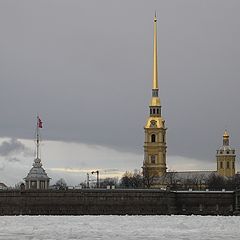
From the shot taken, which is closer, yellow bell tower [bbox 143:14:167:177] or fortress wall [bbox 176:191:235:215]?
fortress wall [bbox 176:191:235:215]

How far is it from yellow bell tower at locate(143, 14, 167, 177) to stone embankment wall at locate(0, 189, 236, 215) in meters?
52.3

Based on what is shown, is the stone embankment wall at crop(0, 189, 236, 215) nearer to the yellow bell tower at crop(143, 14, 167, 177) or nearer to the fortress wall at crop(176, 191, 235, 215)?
the fortress wall at crop(176, 191, 235, 215)

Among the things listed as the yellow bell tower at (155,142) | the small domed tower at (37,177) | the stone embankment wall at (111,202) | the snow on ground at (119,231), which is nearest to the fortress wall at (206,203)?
the stone embankment wall at (111,202)

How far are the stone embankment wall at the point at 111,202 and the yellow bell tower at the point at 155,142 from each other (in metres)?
52.3

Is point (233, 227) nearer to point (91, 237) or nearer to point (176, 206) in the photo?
point (91, 237)

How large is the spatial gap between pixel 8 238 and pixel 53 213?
56.3m

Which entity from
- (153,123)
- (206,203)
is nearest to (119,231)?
(206,203)

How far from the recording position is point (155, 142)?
Result: 187 m

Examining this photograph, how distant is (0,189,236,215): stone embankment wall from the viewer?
126750 millimetres

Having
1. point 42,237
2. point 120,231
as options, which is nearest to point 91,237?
point 42,237

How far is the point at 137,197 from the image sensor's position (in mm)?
129500

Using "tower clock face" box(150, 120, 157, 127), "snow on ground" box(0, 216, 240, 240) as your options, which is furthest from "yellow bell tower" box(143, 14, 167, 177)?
"snow on ground" box(0, 216, 240, 240)

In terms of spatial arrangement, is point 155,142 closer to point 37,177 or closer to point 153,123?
point 153,123

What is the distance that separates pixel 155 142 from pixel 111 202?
5894 cm
